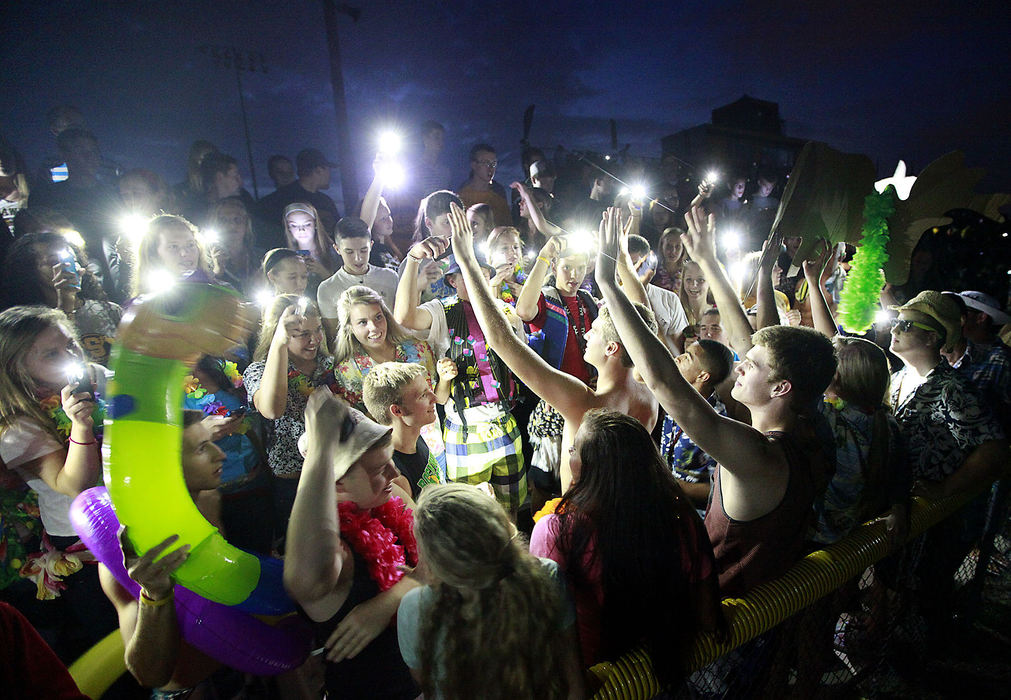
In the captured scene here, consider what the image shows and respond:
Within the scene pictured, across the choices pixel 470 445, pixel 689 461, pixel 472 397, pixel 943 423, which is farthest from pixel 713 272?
A: pixel 470 445

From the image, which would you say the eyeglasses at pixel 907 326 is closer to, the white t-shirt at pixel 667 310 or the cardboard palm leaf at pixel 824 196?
the cardboard palm leaf at pixel 824 196

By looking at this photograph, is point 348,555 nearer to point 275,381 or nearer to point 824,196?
point 275,381

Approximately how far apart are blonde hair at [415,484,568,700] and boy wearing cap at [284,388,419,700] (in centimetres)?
33

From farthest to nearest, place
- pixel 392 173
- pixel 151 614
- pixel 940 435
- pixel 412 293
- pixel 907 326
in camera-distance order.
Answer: pixel 392 173
pixel 412 293
pixel 907 326
pixel 940 435
pixel 151 614

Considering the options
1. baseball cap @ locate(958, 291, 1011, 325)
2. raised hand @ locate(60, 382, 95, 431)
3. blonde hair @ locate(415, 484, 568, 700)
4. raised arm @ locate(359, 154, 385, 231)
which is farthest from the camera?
raised arm @ locate(359, 154, 385, 231)

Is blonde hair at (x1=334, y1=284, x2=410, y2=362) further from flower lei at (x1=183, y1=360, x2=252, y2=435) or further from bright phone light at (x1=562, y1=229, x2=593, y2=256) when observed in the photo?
bright phone light at (x1=562, y1=229, x2=593, y2=256)

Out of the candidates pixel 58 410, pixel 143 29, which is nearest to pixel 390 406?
pixel 58 410

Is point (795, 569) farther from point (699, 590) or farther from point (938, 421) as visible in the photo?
point (938, 421)

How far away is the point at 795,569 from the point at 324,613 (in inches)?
56.0

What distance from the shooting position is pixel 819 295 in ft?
9.95

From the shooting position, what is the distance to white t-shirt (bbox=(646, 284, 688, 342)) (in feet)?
13.3

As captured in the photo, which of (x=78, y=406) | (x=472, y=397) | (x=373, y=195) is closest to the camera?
(x=78, y=406)

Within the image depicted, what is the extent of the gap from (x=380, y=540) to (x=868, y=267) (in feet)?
9.81

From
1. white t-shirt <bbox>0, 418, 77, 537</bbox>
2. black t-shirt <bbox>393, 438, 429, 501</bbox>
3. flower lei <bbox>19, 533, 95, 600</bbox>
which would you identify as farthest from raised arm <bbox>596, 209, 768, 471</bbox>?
flower lei <bbox>19, 533, 95, 600</bbox>
